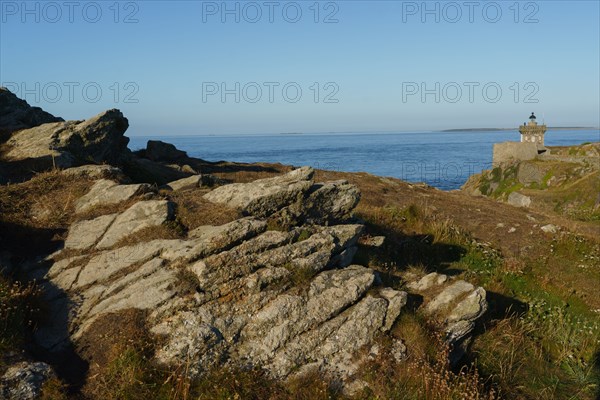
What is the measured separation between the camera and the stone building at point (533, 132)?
279 feet

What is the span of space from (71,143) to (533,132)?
85524 mm

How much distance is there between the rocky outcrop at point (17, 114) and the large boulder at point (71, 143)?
11.5 feet

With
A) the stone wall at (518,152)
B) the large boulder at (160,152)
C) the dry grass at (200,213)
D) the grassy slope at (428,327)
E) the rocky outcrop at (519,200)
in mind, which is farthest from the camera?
the stone wall at (518,152)

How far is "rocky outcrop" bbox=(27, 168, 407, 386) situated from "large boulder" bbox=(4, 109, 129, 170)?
21.9 feet

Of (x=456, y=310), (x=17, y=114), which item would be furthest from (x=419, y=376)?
(x=17, y=114)

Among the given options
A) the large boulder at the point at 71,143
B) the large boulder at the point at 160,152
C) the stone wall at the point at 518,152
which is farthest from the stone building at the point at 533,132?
the large boulder at the point at 71,143

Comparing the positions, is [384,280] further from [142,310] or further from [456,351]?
[142,310]

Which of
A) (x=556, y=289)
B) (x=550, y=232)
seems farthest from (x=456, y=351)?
(x=550, y=232)

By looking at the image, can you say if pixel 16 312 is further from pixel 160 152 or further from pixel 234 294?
pixel 160 152

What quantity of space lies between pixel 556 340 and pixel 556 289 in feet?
11.7

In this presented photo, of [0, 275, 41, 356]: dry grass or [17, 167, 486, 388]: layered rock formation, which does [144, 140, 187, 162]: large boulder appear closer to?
[17, 167, 486, 388]: layered rock formation

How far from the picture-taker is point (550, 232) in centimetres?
2070

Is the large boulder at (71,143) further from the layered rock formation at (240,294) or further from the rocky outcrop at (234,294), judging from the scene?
the rocky outcrop at (234,294)

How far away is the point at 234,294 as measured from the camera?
921 cm
